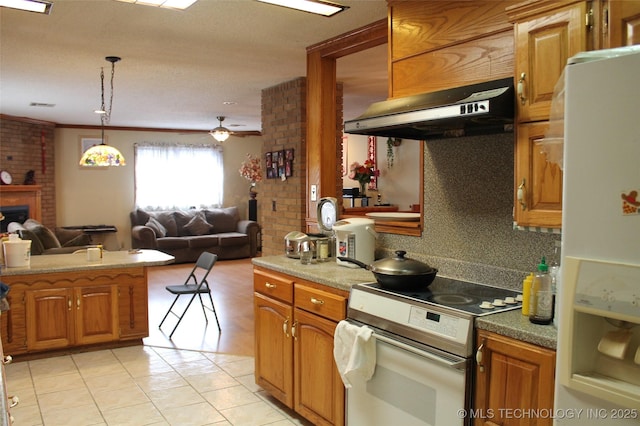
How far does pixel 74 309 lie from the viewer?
4113 millimetres

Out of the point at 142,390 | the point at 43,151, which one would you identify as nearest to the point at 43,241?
the point at 142,390

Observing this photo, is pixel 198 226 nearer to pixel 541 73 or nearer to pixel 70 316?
pixel 70 316

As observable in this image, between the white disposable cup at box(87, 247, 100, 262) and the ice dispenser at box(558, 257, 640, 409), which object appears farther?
the white disposable cup at box(87, 247, 100, 262)

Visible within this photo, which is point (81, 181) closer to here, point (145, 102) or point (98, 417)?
point (145, 102)

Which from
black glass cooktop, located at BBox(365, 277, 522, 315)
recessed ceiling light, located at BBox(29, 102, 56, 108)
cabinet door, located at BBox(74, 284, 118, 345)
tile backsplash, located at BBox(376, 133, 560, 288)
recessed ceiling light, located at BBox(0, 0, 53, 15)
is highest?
recessed ceiling light, located at BBox(29, 102, 56, 108)

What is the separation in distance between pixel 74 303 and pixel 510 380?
3479 millimetres

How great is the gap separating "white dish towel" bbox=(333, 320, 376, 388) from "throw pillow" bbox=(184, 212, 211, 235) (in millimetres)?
7595

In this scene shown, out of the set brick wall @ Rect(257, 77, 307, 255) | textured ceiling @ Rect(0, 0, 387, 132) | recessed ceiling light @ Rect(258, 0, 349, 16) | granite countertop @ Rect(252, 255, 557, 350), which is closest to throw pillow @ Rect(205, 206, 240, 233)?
textured ceiling @ Rect(0, 0, 387, 132)

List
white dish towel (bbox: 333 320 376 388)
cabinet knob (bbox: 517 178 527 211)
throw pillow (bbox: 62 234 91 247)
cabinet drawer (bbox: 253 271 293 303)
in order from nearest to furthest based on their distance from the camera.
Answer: cabinet knob (bbox: 517 178 527 211)
white dish towel (bbox: 333 320 376 388)
cabinet drawer (bbox: 253 271 293 303)
throw pillow (bbox: 62 234 91 247)

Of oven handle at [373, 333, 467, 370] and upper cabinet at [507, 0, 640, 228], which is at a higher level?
upper cabinet at [507, 0, 640, 228]

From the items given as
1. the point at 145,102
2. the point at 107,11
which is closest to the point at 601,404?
the point at 107,11

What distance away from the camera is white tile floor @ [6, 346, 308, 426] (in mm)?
3023

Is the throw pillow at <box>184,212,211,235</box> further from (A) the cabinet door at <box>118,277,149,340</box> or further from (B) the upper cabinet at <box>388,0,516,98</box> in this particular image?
(B) the upper cabinet at <box>388,0,516,98</box>

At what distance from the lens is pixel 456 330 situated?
75.2 inches
